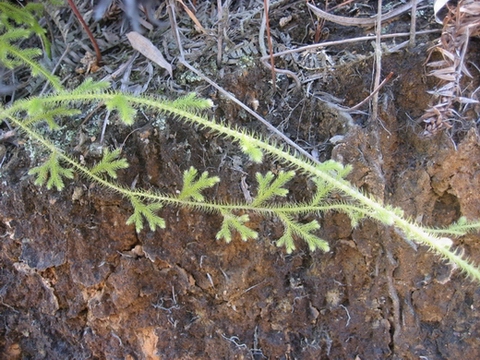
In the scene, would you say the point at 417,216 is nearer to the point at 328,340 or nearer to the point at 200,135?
the point at 328,340

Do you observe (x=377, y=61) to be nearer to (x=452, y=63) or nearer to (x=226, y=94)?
(x=452, y=63)

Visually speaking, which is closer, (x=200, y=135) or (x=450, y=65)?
(x=450, y=65)

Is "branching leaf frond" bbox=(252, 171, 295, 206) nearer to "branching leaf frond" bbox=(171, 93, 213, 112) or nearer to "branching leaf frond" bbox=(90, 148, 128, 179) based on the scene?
"branching leaf frond" bbox=(171, 93, 213, 112)

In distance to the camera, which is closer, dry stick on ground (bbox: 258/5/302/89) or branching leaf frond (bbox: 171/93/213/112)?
branching leaf frond (bbox: 171/93/213/112)

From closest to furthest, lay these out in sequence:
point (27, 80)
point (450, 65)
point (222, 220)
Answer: point (450, 65)
point (222, 220)
point (27, 80)

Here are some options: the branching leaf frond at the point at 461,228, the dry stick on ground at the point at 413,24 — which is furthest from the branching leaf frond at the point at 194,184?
the dry stick on ground at the point at 413,24

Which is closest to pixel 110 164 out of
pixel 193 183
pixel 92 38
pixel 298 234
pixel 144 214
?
pixel 144 214

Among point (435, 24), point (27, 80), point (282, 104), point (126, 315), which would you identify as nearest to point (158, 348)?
point (126, 315)

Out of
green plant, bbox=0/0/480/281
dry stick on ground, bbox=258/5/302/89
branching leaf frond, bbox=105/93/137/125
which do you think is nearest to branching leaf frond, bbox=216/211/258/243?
green plant, bbox=0/0/480/281
